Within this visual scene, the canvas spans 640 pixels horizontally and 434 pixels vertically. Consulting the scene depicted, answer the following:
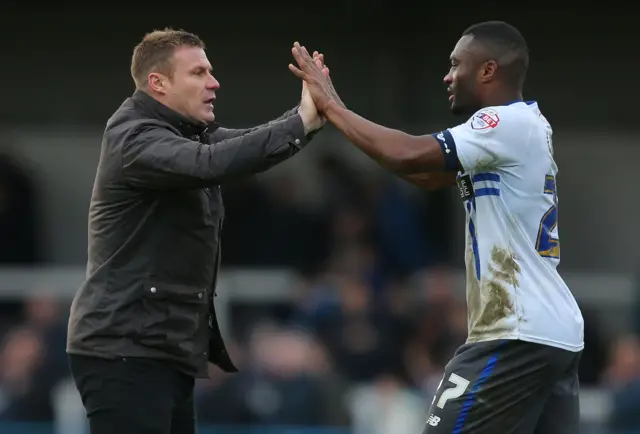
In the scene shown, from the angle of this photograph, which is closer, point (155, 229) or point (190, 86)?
point (155, 229)

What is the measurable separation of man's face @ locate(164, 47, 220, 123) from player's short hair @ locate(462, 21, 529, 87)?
1.16m

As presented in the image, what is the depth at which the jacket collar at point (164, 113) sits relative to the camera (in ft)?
19.8

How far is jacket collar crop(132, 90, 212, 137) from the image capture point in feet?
19.8

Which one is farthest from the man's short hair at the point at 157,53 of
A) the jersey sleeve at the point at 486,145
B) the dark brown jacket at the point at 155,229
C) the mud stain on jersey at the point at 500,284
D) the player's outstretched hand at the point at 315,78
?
the mud stain on jersey at the point at 500,284

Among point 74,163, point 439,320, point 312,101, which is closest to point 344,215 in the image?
point 439,320

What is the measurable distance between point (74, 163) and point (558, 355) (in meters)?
7.83

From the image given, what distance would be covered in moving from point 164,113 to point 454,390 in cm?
166

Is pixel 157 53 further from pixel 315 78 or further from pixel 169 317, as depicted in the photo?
pixel 169 317

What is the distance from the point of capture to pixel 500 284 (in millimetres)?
5703

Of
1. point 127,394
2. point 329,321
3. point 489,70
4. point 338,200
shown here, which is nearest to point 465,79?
point 489,70

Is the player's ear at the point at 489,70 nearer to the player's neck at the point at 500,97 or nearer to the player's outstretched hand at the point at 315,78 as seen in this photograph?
the player's neck at the point at 500,97

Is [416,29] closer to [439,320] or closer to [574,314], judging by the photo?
[439,320]

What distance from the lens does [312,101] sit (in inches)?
235

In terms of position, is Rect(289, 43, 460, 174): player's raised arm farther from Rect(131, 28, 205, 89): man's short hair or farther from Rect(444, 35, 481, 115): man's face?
Rect(131, 28, 205, 89): man's short hair
